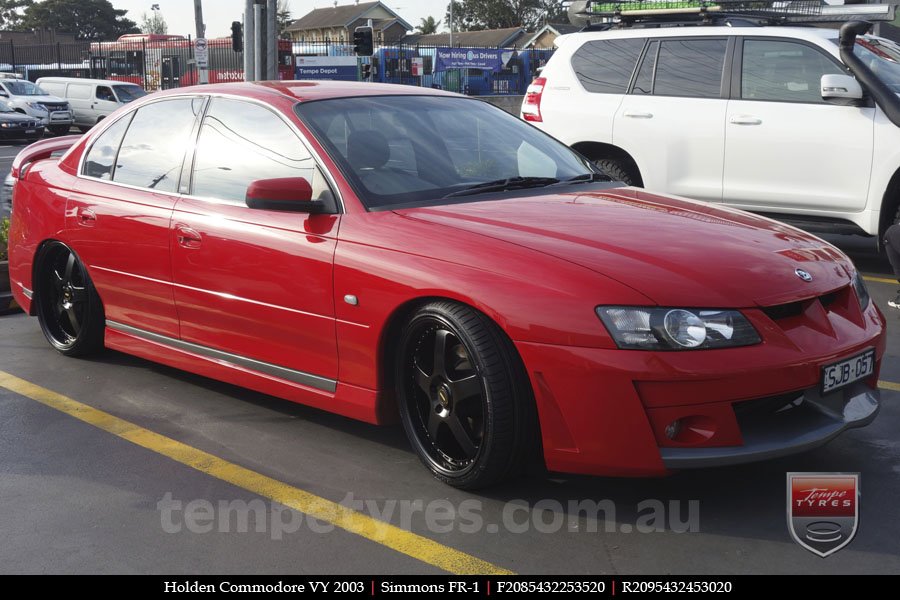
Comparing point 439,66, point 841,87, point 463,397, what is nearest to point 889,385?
point 463,397

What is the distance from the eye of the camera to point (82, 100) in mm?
33344

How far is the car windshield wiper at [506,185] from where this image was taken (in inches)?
179

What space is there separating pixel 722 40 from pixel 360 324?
5459 mm

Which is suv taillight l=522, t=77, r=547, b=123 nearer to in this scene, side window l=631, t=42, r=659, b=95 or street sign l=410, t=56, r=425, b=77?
side window l=631, t=42, r=659, b=95

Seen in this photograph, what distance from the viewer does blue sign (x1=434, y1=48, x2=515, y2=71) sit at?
4825 centimetres

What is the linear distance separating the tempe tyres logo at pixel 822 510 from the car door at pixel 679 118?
490cm

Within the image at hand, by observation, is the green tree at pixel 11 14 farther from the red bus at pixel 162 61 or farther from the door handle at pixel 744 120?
the door handle at pixel 744 120

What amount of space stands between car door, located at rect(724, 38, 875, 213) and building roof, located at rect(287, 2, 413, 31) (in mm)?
104170

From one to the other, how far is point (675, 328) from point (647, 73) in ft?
19.0

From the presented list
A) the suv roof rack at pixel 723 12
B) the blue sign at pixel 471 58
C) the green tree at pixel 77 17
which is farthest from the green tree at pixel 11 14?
the suv roof rack at pixel 723 12

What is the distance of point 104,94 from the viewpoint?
108ft

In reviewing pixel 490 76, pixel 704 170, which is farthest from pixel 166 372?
pixel 490 76

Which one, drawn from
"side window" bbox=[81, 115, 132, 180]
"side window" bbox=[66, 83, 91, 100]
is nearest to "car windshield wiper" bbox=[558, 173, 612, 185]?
"side window" bbox=[81, 115, 132, 180]
